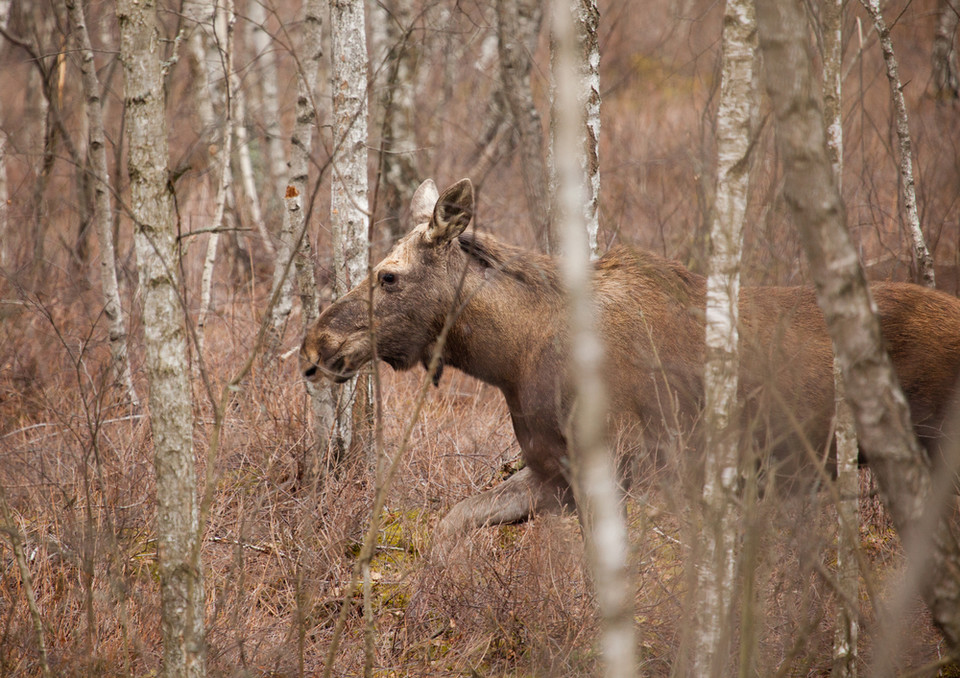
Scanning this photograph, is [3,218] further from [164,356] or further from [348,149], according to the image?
[164,356]

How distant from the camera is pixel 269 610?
479cm

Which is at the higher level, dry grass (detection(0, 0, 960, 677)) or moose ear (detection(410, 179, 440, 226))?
moose ear (detection(410, 179, 440, 226))

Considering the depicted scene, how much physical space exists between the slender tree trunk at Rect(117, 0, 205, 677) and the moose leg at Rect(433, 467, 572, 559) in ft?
6.65

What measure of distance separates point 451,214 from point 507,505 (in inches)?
71.4

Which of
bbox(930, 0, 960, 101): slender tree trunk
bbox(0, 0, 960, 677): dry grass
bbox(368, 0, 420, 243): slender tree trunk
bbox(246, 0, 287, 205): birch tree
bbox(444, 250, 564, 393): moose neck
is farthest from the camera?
bbox(246, 0, 287, 205): birch tree

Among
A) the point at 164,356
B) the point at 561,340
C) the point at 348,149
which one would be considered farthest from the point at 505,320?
the point at 164,356

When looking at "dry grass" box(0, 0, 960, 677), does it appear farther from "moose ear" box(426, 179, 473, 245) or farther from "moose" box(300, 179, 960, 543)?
"moose ear" box(426, 179, 473, 245)

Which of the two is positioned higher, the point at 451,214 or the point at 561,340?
the point at 451,214

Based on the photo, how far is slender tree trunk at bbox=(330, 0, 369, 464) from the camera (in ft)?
19.1

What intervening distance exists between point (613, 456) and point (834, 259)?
7.79ft

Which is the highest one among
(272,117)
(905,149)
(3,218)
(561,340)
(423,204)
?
(272,117)

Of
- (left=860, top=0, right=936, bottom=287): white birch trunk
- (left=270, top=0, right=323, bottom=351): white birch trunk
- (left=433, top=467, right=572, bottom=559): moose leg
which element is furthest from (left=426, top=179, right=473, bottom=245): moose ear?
(left=860, top=0, right=936, bottom=287): white birch trunk

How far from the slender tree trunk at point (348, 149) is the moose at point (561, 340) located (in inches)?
23.5

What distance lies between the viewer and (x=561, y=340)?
5.16 metres
